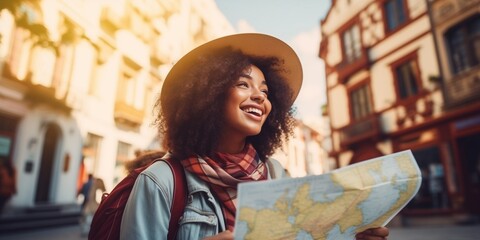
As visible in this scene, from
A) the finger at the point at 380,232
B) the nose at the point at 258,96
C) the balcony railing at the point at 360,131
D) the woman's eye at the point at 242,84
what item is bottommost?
the finger at the point at 380,232

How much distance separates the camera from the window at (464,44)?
972cm

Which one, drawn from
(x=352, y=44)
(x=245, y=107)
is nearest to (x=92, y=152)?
(x=245, y=107)

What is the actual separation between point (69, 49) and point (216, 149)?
12073mm

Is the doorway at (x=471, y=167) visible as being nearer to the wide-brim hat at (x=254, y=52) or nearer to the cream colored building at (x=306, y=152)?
the wide-brim hat at (x=254, y=52)

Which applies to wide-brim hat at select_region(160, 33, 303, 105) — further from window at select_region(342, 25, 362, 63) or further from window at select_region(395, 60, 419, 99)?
window at select_region(342, 25, 362, 63)

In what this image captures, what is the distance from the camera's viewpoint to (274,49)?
200 centimetres

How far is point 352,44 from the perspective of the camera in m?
14.6

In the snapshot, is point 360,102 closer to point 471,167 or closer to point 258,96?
point 471,167

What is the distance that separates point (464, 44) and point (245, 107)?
11487mm

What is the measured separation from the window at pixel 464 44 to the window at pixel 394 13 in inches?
83.4

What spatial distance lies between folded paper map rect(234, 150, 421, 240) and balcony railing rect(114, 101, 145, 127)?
13.3m

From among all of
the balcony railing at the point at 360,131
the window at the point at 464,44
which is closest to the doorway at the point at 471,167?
the window at the point at 464,44

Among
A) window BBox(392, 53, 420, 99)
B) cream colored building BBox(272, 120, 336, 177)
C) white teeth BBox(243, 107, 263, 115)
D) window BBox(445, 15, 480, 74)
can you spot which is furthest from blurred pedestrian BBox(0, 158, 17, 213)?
cream colored building BBox(272, 120, 336, 177)

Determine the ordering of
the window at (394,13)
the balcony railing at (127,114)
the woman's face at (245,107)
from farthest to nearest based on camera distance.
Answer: the balcony railing at (127,114)
the window at (394,13)
the woman's face at (245,107)
